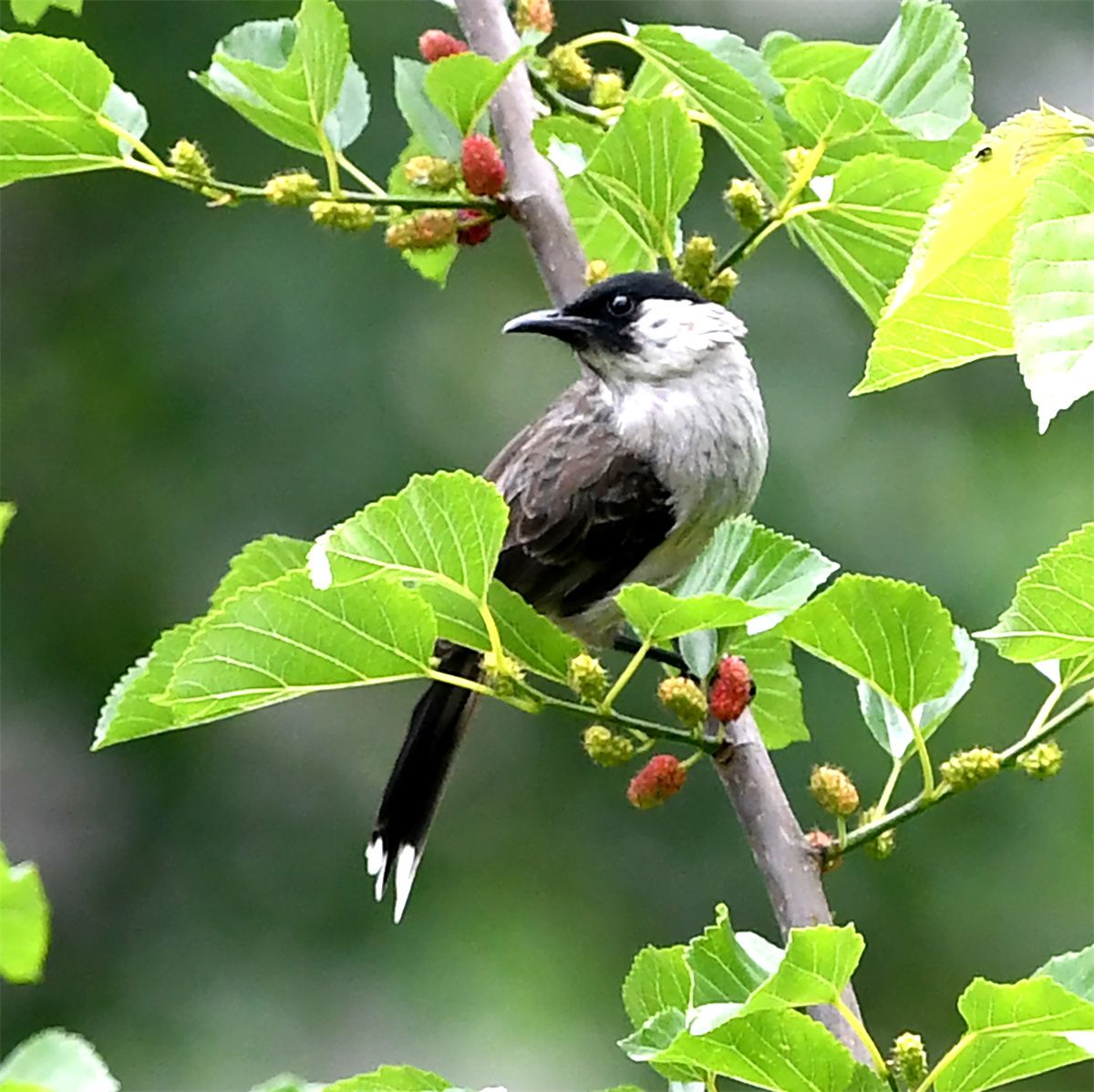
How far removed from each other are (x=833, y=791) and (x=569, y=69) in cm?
76

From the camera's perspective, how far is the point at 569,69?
72.3 inches

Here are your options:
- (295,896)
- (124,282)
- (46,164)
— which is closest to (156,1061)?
(295,896)

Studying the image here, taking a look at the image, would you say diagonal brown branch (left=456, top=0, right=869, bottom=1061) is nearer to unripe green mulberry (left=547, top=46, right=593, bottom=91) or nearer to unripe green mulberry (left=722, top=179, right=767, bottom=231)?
unripe green mulberry (left=547, top=46, right=593, bottom=91)

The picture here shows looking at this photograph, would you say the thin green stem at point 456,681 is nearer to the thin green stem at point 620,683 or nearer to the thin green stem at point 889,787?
the thin green stem at point 620,683

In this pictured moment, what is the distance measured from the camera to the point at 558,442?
8.54 feet

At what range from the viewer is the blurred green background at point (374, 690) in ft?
16.3

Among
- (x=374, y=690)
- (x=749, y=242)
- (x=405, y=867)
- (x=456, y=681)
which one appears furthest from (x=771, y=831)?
(x=374, y=690)

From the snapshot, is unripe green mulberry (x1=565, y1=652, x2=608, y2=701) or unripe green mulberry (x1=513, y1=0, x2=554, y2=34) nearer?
unripe green mulberry (x1=565, y1=652, x2=608, y2=701)

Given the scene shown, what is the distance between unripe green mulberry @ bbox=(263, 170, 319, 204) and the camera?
1631 mm

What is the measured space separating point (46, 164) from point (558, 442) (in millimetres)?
1097

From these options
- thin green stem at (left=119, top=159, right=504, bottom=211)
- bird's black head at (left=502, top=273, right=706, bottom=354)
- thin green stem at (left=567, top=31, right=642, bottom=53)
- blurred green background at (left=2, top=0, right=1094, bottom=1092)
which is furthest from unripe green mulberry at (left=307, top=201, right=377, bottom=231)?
blurred green background at (left=2, top=0, right=1094, bottom=1092)

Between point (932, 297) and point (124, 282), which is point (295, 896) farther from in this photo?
point (932, 297)

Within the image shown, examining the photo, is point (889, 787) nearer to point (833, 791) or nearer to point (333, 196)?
point (833, 791)

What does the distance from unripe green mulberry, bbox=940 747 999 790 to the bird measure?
1119mm
